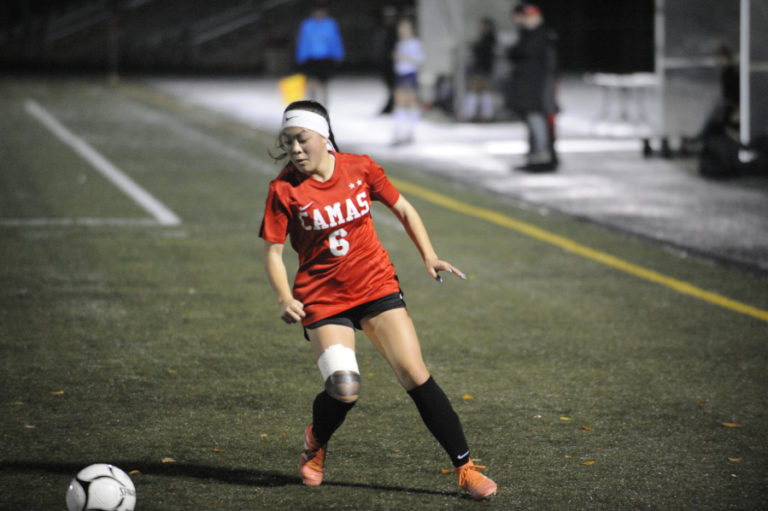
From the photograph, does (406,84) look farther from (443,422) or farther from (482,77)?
(443,422)

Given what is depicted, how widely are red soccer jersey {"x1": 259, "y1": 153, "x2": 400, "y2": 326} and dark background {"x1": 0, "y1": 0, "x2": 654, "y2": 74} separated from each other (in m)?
35.4

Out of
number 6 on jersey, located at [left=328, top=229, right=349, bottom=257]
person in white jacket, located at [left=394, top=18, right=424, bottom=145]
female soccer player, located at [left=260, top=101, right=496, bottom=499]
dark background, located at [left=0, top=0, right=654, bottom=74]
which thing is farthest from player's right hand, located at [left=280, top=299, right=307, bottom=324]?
dark background, located at [left=0, top=0, right=654, bottom=74]

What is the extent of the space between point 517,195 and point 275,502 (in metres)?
9.21

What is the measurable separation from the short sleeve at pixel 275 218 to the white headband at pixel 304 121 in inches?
9.7

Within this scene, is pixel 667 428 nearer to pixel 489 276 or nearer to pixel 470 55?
pixel 489 276

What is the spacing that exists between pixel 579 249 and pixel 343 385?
607cm

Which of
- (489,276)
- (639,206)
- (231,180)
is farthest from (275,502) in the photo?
(231,180)

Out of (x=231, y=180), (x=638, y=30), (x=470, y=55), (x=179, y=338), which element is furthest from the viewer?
(x=638, y=30)

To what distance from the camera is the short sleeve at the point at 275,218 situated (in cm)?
466

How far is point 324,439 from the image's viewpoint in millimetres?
4812

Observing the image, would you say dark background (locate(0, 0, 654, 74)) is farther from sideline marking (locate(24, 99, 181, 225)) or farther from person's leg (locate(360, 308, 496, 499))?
person's leg (locate(360, 308, 496, 499))

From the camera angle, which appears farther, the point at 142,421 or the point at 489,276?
the point at 489,276

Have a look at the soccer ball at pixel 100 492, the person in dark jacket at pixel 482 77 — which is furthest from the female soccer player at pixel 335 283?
the person in dark jacket at pixel 482 77

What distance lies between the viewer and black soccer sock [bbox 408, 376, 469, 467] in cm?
467
